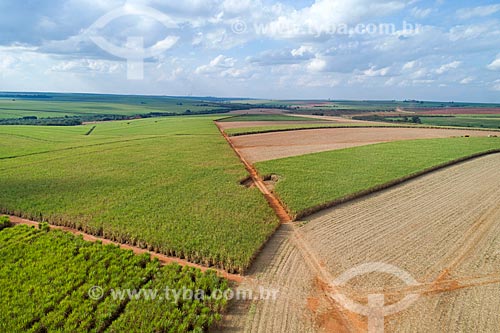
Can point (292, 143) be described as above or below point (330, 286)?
above

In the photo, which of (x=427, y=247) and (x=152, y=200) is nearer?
(x=427, y=247)

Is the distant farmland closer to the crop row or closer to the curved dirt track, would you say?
the crop row

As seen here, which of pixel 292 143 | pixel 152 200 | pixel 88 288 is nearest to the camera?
pixel 88 288

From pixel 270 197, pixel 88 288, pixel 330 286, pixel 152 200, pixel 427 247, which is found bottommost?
Result: pixel 330 286

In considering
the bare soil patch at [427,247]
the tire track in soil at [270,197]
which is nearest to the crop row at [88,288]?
the bare soil patch at [427,247]

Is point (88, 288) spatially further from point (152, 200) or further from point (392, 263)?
point (392, 263)

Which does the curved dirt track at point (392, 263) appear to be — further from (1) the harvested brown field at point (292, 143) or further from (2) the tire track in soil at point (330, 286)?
(1) the harvested brown field at point (292, 143)

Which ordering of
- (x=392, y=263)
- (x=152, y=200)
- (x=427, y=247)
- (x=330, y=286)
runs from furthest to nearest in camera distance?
1. (x=152, y=200)
2. (x=427, y=247)
3. (x=392, y=263)
4. (x=330, y=286)

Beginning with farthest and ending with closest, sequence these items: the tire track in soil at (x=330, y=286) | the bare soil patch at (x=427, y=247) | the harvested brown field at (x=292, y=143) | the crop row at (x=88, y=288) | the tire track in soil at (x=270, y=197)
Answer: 1. the harvested brown field at (x=292, y=143)
2. the tire track in soil at (x=270, y=197)
3. the bare soil patch at (x=427, y=247)
4. the tire track in soil at (x=330, y=286)
5. the crop row at (x=88, y=288)

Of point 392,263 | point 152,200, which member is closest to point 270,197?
point 152,200

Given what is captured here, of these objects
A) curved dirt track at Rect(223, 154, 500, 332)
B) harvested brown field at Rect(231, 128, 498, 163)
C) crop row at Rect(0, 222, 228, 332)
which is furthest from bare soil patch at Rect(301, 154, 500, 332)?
harvested brown field at Rect(231, 128, 498, 163)
